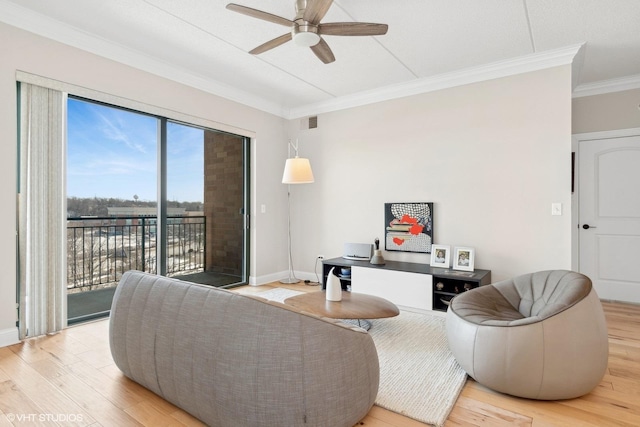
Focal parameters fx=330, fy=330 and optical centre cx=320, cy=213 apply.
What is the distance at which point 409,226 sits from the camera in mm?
4168

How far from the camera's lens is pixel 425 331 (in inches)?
119

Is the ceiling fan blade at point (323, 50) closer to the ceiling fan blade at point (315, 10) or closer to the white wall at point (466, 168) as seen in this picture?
the ceiling fan blade at point (315, 10)

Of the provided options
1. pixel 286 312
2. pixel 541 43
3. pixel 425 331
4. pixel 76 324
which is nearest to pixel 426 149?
pixel 541 43

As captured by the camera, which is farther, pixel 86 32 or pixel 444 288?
pixel 444 288

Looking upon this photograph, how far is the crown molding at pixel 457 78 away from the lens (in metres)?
3.31

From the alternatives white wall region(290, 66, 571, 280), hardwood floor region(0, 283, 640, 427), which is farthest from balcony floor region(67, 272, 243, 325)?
white wall region(290, 66, 571, 280)

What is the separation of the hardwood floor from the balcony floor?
85 cm

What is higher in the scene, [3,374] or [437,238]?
[437,238]

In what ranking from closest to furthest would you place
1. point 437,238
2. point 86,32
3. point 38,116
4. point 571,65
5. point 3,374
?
point 3,374 < point 38,116 < point 86,32 < point 571,65 < point 437,238

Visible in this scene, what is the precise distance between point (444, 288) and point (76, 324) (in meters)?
→ 3.67

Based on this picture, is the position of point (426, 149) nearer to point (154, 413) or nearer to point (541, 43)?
point (541, 43)

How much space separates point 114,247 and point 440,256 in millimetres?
4022

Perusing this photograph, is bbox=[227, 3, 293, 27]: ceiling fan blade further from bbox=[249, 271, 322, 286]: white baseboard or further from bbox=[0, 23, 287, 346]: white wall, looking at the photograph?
bbox=[249, 271, 322, 286]: white baseboard

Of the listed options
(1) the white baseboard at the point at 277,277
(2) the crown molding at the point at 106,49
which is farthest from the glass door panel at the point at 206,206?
(2) the crown molding at the point at 106,49
